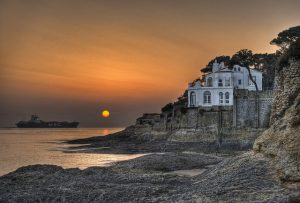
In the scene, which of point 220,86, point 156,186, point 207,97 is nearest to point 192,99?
point 207,97

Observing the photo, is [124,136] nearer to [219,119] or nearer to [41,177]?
[219,119]

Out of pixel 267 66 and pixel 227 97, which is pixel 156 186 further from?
pixel 267 66

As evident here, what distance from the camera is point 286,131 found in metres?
18.7

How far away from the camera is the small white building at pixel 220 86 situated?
282 feet

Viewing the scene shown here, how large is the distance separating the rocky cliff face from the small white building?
207ft

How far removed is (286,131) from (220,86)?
70421mm

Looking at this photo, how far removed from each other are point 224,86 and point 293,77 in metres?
66.9

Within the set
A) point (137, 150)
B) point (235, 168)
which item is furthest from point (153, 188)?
point (137, 150)

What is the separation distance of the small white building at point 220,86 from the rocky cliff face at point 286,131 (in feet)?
207

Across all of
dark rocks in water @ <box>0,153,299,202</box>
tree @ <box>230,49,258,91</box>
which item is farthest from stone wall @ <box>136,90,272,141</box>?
dark rocks in water @ <box>0,153,299,202</box>

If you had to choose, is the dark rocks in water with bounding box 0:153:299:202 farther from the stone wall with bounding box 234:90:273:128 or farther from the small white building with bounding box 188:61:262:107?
the small white building with bounding box 188:61:262:107

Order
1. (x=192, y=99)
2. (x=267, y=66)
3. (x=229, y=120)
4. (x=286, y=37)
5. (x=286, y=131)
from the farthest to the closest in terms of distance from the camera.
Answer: (x=267, y=66)
(x=192, y=99)
(x=286, y=37)
(x=229, y=120)
(x=286, y=131)

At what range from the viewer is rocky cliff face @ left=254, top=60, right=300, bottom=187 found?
16.8 m

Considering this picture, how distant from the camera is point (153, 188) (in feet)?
67.4
